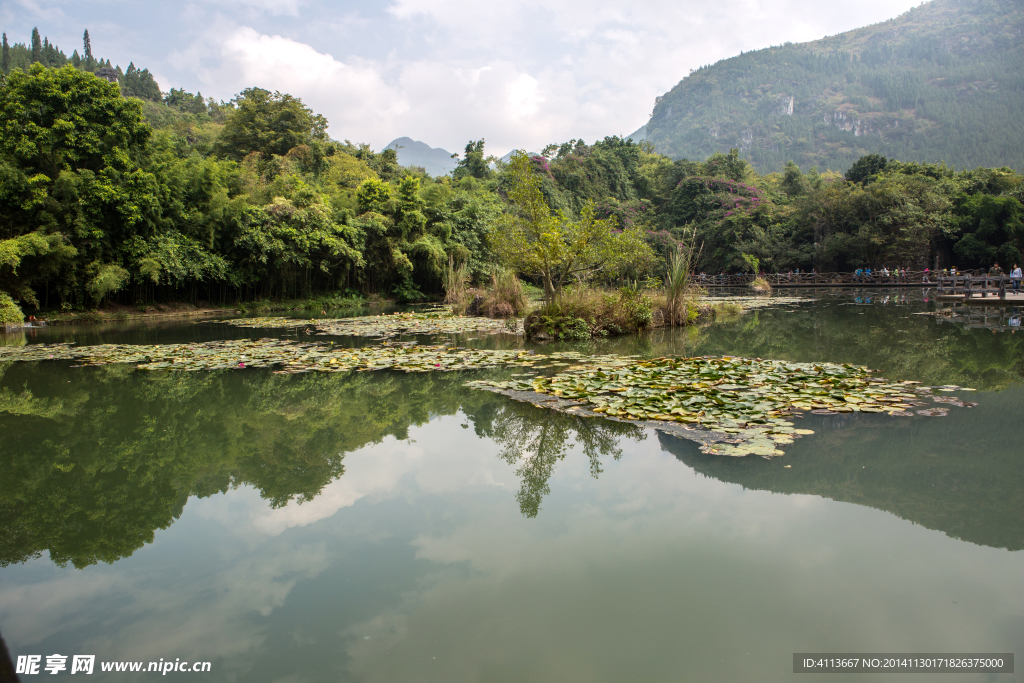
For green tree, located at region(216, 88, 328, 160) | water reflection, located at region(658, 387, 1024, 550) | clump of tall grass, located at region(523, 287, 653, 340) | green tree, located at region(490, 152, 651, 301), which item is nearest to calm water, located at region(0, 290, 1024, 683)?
water reflection, located at region(658, 387, 1024, 550)

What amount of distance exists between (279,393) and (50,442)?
1.78 m

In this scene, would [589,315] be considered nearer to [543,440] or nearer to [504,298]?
[504,298]

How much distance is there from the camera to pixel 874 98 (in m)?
85.1

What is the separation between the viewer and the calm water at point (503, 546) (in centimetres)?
164

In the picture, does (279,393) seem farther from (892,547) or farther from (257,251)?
(257,251)

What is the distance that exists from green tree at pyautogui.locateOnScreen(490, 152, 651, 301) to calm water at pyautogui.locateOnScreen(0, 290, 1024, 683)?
538 centimetres

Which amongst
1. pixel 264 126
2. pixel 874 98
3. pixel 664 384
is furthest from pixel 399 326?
pixel 874 98

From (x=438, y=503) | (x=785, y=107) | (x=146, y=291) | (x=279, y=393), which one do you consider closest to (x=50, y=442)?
(x=279, y=393)

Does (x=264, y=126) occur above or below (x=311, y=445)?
above

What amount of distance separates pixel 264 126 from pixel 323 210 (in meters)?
11.1

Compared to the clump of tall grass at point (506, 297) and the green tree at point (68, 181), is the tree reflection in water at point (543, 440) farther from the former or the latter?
the green tree at point (68, 181)

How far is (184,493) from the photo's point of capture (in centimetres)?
300

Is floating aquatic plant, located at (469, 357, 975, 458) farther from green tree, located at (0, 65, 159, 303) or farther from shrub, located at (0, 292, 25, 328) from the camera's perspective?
green tree, located at (0, 65, 159, 303)

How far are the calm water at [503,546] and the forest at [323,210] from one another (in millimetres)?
6733
